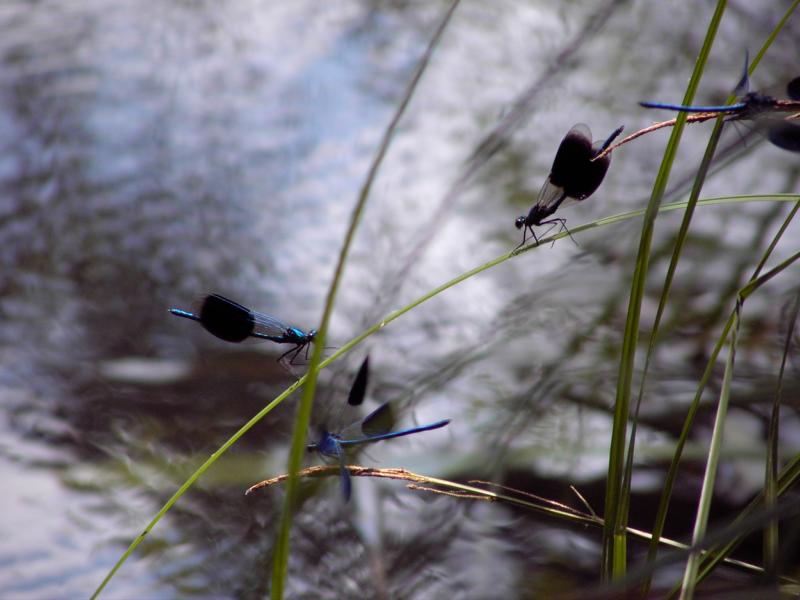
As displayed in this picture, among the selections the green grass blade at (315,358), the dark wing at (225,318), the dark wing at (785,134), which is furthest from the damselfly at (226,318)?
the dark wing at (785,134)

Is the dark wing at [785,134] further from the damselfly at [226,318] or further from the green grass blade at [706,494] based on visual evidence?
the damselfly at [226,318]

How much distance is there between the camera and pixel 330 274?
31.0 inches

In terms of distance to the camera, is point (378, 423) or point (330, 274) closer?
point (378, 423)

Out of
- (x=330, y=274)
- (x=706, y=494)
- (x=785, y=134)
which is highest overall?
(x=330, y=274)

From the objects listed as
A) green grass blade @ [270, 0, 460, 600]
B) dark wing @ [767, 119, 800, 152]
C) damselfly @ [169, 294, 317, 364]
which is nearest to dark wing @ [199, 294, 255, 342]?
damselfly @ [169, 294, 317, 364]

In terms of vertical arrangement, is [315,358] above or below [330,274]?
below

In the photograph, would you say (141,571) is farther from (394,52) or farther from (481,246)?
(394,52)

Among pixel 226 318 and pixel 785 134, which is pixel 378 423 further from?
pixel 785 134

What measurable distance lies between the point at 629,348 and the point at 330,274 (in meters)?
0.56

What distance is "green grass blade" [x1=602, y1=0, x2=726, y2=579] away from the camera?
0.83ft

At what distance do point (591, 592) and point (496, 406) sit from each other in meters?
0.47

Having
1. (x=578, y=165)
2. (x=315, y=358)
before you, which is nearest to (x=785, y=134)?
(x=578, y=165)

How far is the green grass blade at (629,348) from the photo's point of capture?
0.25m

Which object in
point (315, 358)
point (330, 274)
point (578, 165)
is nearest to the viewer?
point (315, 358)
